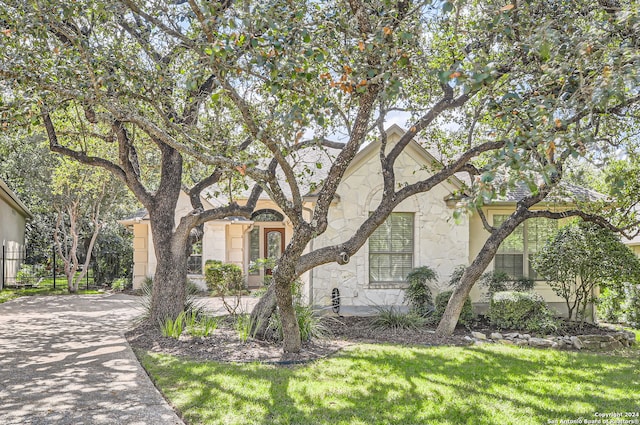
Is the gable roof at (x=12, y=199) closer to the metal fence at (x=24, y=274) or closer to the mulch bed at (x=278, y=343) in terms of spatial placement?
the metal fence at (x=24, y=274)

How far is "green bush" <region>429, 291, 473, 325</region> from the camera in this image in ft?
37.8

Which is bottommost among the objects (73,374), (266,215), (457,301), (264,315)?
(73,374)

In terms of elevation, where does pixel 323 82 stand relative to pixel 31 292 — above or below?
above

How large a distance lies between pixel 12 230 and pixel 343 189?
17973 millimetres

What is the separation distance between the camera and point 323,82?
734cm

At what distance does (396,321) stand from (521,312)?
2.90 metres

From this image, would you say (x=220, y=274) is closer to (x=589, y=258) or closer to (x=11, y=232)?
(x=11, y=232)

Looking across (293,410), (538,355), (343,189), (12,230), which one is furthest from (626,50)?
(12,230)

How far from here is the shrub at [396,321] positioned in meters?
10.9

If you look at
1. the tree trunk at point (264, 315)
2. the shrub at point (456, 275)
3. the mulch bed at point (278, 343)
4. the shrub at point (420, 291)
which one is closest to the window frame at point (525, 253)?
the shrub at point (456, 275)

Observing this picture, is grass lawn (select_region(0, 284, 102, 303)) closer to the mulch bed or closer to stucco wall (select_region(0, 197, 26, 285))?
stucco wall (select_region(0, 197, 26, 285))

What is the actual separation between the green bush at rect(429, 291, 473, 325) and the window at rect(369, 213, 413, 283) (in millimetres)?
1311

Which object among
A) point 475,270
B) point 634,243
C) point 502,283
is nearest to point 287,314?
point 475,270

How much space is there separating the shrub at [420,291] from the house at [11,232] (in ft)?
48.5
